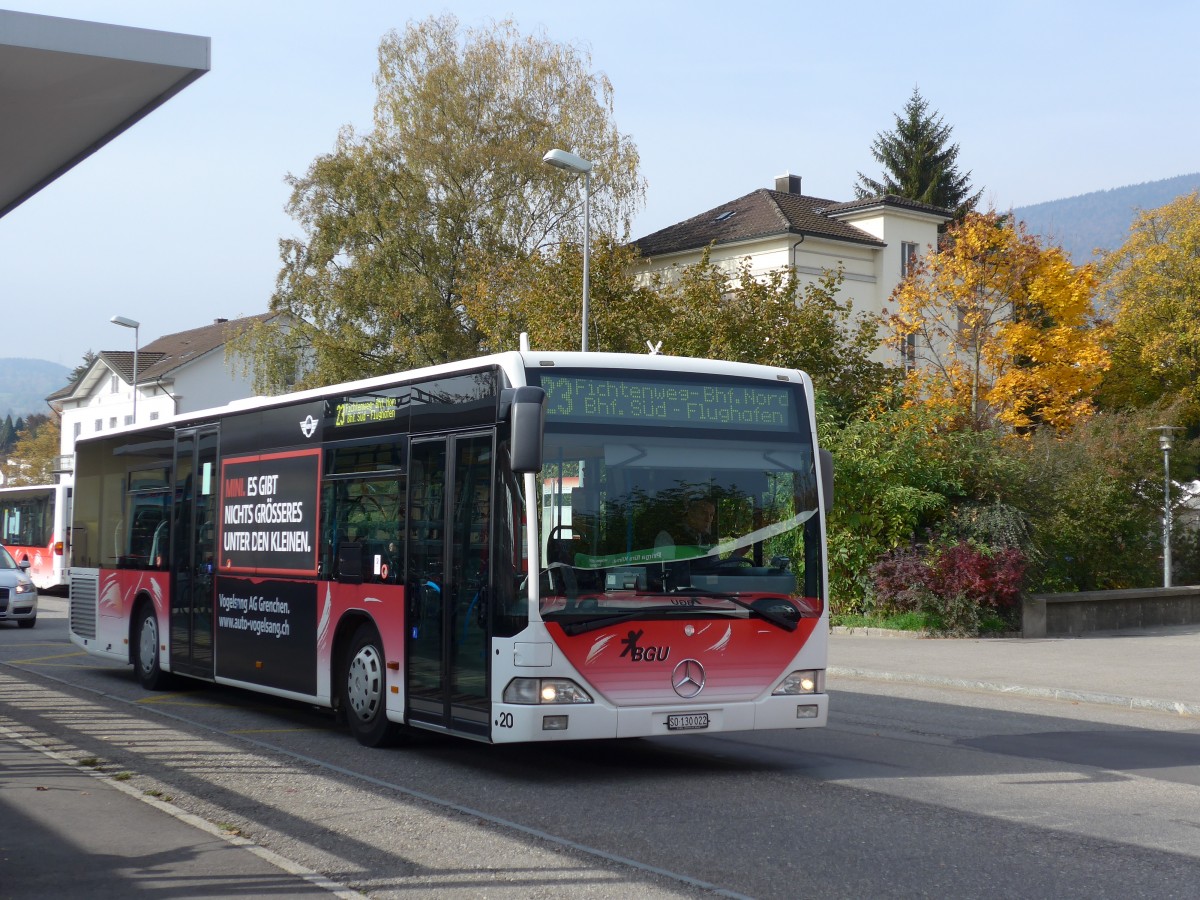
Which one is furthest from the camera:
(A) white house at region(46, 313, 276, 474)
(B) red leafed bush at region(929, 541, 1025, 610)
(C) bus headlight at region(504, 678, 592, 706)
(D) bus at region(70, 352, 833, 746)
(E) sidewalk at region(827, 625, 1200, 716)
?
(A) white house at region(46, 313, 276, 474)

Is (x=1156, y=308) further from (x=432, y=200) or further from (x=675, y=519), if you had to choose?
(x=675, y=519)

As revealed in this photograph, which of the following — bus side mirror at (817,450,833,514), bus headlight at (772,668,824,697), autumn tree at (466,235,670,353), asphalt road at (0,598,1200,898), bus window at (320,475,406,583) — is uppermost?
autumn tree at (466,235,670,353)

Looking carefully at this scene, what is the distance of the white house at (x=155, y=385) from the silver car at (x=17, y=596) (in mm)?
44257

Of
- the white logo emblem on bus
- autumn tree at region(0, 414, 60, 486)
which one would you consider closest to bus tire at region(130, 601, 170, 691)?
the white logo emblem on bus

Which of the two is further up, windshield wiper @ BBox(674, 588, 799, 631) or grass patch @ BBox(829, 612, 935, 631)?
windshield wiper @ BBox(674, 588, 799, 631)

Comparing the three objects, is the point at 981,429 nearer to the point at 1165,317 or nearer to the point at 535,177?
the point at 535,177

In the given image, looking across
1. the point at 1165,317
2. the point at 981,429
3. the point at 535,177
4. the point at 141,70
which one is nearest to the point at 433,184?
the point at 535,177

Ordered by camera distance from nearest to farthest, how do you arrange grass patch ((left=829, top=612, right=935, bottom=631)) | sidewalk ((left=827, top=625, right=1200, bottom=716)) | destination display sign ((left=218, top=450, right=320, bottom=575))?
destination display sign ((left=218, top=450, right=320, bottom=575)) < sidewalk ((left=827, top=625, right=1200, bottom=716)) < grass patch ((left=829, top=612, right=935, bottom=631))

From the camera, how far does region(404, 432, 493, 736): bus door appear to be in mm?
9695

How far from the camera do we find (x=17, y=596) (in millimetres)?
26719

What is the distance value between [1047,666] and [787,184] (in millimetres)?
46465

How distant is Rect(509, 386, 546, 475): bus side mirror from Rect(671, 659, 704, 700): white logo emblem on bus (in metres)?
1.77

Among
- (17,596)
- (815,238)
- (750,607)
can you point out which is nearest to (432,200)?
(815,238)

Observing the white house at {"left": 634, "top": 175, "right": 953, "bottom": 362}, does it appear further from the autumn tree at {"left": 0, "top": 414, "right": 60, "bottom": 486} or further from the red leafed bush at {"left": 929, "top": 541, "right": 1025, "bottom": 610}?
the autumn tree at {"left": 0, "top": 414, "right": 60, "bottom": 486}
